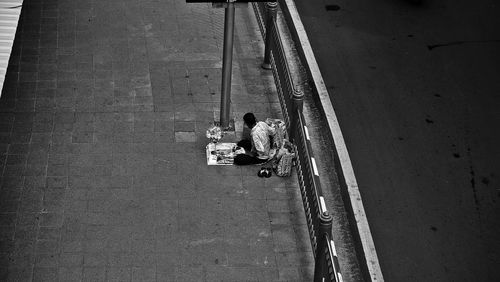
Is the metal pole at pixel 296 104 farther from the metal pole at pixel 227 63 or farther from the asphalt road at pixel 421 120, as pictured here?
the asphalt road at pixel 421 120

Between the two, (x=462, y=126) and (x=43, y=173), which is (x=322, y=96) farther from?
(x=43, y=173)

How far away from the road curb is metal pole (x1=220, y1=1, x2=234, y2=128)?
1.83 m

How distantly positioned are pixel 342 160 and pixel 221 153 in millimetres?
1905

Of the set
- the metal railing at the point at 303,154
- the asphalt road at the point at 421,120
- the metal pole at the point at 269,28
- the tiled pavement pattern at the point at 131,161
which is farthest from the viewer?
the metal pole at the point at 269,28

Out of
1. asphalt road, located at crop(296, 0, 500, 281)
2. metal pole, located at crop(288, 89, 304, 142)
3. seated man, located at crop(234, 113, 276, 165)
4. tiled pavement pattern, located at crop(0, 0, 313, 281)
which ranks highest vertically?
metal pole, located at crop(288, 89, 304, 142)

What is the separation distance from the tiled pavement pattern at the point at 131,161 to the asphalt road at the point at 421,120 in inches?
54.4

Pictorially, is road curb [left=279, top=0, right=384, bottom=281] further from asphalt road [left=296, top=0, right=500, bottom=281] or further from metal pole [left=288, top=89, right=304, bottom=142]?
metal pole [left=288, top=89, right=304, bottom=142]

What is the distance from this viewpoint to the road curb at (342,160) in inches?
445

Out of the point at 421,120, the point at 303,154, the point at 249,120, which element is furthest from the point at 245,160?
the point at 421,120

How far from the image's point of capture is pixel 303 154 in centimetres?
1160

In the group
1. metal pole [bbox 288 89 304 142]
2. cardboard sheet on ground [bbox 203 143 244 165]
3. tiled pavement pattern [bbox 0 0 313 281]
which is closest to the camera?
tiled pavement pattern [bbox 0 0 313 281]

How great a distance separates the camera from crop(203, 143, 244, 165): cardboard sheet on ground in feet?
41.2

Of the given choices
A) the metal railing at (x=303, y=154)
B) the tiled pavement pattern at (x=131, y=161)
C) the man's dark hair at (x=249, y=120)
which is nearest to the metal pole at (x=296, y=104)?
the metal railing at (x=303, y=154)

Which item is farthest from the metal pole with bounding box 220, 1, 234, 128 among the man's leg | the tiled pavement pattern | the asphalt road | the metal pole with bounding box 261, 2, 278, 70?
the asphalt road
